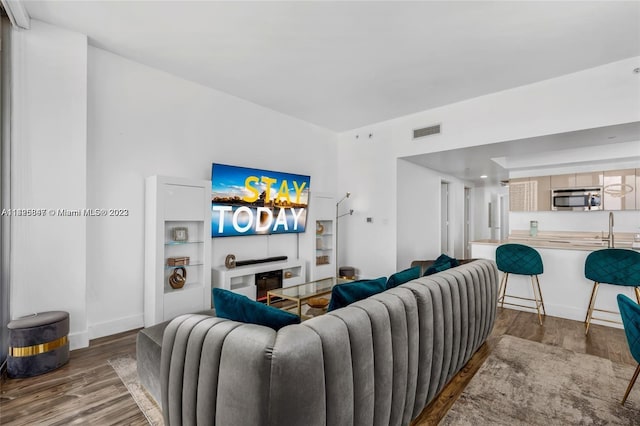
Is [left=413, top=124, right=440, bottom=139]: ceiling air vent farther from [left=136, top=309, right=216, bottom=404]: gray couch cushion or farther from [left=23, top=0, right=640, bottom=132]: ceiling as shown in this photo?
[left=136, top=309, right=216, bottom=404]: gray couch cushion

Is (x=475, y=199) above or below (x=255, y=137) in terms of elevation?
below

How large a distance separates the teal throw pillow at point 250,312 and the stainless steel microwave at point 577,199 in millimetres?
5889

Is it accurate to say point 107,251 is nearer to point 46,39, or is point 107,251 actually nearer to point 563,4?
point 46,39

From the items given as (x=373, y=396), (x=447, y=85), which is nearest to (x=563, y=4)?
(x=447, y=85)

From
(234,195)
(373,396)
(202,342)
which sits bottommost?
(373,396)

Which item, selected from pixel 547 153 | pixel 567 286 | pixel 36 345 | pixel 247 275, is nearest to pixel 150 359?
pixel 36 345

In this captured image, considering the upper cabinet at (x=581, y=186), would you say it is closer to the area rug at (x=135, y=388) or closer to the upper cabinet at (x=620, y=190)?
the upper cabinet at (x=620, y=190)

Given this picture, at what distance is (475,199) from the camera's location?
8.65 meters

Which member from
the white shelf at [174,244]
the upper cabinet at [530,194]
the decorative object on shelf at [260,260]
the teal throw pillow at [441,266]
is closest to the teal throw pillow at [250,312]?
the teal throw pillow at [441,266]

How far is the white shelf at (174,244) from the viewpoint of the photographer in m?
3.21

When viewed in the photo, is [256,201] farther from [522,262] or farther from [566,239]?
[566,239]

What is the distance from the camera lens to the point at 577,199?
510 centimetres

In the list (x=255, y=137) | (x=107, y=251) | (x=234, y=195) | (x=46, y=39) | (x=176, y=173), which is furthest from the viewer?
(x=255, y=137)

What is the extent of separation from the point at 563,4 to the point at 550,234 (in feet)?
15.0
